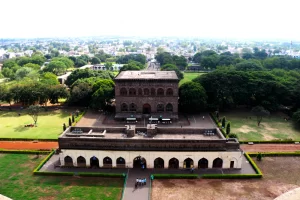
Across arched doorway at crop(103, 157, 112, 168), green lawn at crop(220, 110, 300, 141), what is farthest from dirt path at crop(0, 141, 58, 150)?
green lawn at crop(220, 110, 300, 141)

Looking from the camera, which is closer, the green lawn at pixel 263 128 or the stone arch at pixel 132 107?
the green lawn at pixel 263 128

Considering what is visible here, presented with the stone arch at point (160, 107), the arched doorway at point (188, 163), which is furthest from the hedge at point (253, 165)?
the stone arch at point (160, 107)

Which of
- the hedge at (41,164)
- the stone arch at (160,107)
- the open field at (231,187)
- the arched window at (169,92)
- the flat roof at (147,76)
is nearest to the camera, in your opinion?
the open field at (231,187)

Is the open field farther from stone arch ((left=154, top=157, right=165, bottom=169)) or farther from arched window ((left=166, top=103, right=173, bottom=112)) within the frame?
arched window ((left=166, top=103, right=173, bottom=112))

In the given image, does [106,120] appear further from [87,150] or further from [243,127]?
[243,127]

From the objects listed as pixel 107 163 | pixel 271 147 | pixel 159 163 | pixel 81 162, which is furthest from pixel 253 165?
pixel 81 162

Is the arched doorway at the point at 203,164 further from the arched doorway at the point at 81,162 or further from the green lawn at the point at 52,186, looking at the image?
the arched doorway at the point at 81,162

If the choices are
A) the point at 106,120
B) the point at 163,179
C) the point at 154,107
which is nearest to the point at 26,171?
the point at 163,179
